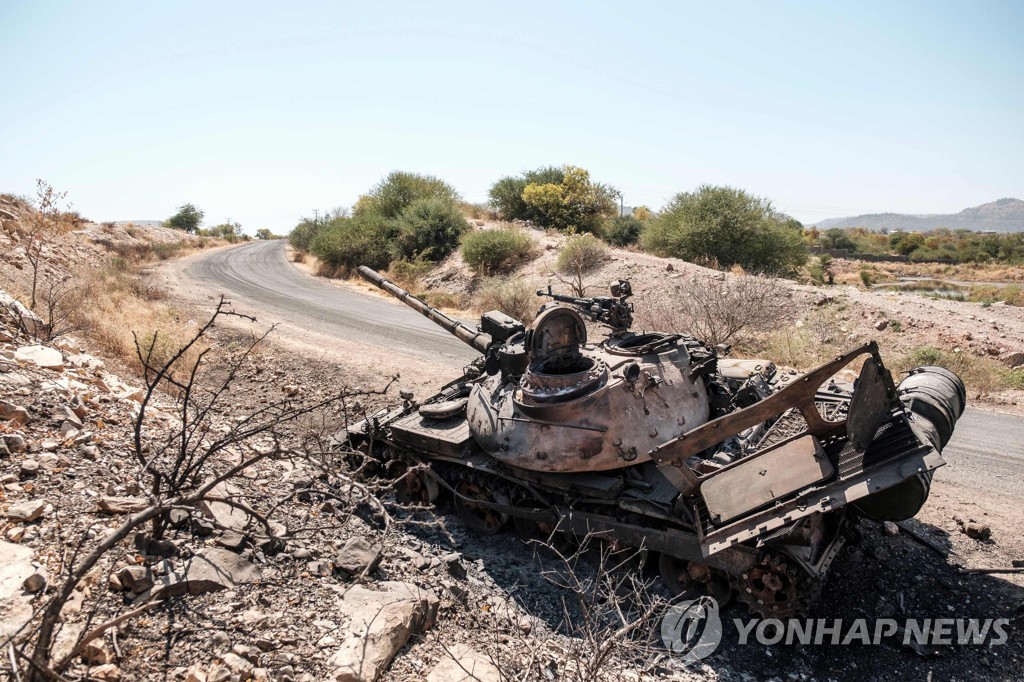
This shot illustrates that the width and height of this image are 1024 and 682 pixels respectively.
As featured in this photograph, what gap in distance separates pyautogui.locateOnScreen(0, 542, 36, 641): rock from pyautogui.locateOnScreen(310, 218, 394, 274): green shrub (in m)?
26.1

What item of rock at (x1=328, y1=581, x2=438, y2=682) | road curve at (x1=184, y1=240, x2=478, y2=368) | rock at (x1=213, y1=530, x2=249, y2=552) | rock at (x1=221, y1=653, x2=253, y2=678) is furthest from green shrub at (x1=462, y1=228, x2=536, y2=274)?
rock at (x1=221, y1=653, x2=253, y2=678)

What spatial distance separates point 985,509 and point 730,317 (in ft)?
26.0

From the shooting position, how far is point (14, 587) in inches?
170

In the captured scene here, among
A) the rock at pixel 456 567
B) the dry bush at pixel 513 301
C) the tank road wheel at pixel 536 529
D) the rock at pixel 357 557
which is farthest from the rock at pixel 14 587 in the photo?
the dry bush at pixel 513 301

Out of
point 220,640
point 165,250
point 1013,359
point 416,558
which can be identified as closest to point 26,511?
point 220,640

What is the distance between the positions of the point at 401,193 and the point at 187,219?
2895cm

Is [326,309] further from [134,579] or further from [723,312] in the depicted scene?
[134,579]

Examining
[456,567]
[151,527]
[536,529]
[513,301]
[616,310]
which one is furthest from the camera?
[513,301]

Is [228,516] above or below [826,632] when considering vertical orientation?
above

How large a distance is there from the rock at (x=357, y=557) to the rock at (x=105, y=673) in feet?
7.09

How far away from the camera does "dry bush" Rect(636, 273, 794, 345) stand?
52.3ft

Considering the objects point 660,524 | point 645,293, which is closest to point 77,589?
point 660,524

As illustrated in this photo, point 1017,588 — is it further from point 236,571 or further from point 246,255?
point 246,255

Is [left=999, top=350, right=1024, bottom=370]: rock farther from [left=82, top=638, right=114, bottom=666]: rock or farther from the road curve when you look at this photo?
[left=82, top=638, right=114, bottom=666]: rock
